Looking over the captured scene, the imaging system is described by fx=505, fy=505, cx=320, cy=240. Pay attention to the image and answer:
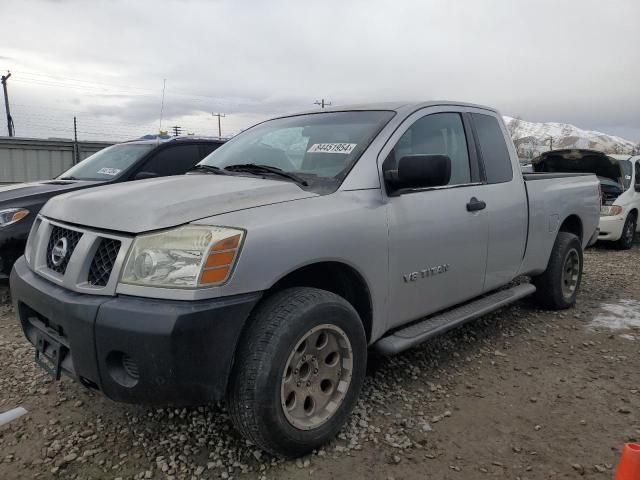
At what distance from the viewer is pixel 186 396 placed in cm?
211

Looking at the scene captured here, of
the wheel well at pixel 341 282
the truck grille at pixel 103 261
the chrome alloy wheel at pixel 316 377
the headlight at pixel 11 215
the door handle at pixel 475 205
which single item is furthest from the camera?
the headlight at pixel 11 215

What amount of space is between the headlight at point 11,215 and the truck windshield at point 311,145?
216 cm

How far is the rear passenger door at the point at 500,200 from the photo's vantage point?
3672mm

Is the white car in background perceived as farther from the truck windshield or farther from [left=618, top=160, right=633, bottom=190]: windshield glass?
the truck windshield

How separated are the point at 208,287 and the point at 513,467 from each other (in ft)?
5.57

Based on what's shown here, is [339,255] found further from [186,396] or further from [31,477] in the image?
[31,477]

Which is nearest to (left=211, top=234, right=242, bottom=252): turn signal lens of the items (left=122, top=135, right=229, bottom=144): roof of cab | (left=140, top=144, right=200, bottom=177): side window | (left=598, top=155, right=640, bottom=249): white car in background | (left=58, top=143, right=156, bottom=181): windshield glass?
(left=58, top=143, right=156, bottom=181): windshield glass

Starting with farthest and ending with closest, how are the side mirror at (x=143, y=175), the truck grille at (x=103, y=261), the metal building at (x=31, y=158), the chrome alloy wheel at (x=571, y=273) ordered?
the metal building at (x=31, y=158)
the side mirror at (x=143, y=175)
the chrome alloy wheel at (x=571, y=273)
the truck grille at (x=103, y=261)

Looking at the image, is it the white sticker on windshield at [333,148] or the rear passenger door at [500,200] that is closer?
the white sticker on windshield at [333,148]

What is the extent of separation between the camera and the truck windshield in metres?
2.90

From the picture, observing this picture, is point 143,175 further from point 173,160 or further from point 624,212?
point 624,212

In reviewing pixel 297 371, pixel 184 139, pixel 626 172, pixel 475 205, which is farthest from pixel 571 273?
pixel 626 172

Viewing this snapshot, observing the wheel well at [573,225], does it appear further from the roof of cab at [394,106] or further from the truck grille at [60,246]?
the truck grille at [60,246]

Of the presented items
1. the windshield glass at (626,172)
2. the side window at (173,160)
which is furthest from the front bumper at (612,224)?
the side window at (173,160)
